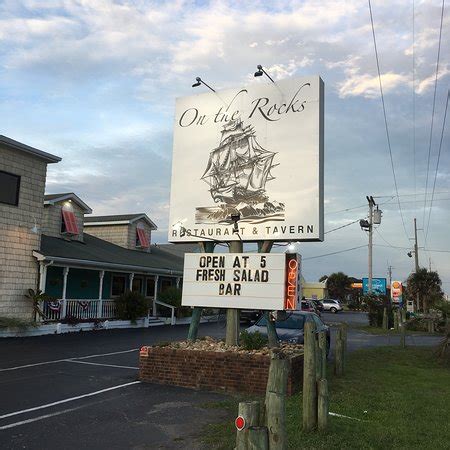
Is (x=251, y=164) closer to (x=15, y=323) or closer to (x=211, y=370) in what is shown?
(x=211, y=370)

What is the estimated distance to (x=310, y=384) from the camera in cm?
671

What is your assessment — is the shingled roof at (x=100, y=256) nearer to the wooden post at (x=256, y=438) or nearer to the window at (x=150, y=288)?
the window at (x=150, y=288)

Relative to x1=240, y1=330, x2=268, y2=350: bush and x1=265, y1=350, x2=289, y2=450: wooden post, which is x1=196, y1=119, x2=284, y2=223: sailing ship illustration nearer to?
x1=240, y1=330, x2=268, y2=350: bush

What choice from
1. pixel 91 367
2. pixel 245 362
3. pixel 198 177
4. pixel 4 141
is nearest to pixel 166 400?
pixel 245 362

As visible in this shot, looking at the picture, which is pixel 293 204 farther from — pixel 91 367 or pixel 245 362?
pixel 91 367

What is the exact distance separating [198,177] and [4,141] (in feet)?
35.0

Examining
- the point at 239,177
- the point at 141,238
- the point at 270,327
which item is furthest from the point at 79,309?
the point at 270,327

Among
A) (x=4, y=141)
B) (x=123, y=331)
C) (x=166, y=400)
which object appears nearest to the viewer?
(x=166, y=400)

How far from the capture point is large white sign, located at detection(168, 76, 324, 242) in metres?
10.4

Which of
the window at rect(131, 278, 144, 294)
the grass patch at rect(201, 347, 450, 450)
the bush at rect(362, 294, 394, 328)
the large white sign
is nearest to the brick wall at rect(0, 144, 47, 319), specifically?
the window at rect(131, 278, 144, 294)

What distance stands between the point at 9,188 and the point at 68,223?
6820 mm

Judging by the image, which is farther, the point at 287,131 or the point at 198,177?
the point at 198,177

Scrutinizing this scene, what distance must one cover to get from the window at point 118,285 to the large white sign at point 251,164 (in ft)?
55.0

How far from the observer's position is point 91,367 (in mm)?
11797
